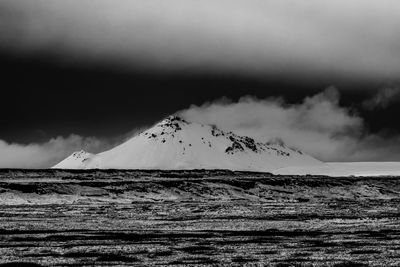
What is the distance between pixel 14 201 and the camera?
118 metres

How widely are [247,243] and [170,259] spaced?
10.7 m

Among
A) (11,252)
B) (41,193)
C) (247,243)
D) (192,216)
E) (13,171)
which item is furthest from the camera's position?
(13,171)

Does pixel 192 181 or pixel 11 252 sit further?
pixel 192 181

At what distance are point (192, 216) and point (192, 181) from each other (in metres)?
72.2

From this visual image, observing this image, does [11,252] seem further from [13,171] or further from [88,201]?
[13,171]

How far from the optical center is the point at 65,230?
62.2 metres

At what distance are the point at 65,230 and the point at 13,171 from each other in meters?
121

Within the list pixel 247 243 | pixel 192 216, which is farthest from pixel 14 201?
pixel 247 243

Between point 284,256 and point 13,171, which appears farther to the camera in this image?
point 13,171

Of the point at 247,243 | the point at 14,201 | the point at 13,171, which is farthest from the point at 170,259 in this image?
the point at 13,171

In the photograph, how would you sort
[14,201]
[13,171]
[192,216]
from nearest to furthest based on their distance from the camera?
[192,216] → [14,201] → [13,171]

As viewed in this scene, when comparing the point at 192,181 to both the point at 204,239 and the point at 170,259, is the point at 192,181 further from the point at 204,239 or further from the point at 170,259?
the point at 170,259

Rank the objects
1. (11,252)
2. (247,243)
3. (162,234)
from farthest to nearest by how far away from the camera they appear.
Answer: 1. (162,234)
2. (247,243)
3. (11,252)

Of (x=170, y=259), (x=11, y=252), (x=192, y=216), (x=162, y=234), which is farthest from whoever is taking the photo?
(x=192, y=216)
